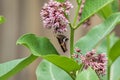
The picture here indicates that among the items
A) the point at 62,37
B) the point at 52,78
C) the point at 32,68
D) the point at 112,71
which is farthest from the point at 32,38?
the point at 32,68

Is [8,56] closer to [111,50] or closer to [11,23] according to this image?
[11,23]

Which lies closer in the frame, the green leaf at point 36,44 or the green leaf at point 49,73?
the green leaf at point 36,44

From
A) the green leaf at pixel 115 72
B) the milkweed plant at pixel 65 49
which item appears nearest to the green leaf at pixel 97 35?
the milkweed plant at pixel 65 49

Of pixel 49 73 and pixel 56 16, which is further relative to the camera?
pixel 49 73

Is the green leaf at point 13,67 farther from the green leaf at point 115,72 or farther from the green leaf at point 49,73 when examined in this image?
the green leaf at point 115,72

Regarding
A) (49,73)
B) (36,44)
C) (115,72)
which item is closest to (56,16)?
(36,44)

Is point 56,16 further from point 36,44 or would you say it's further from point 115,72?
point 115,72
